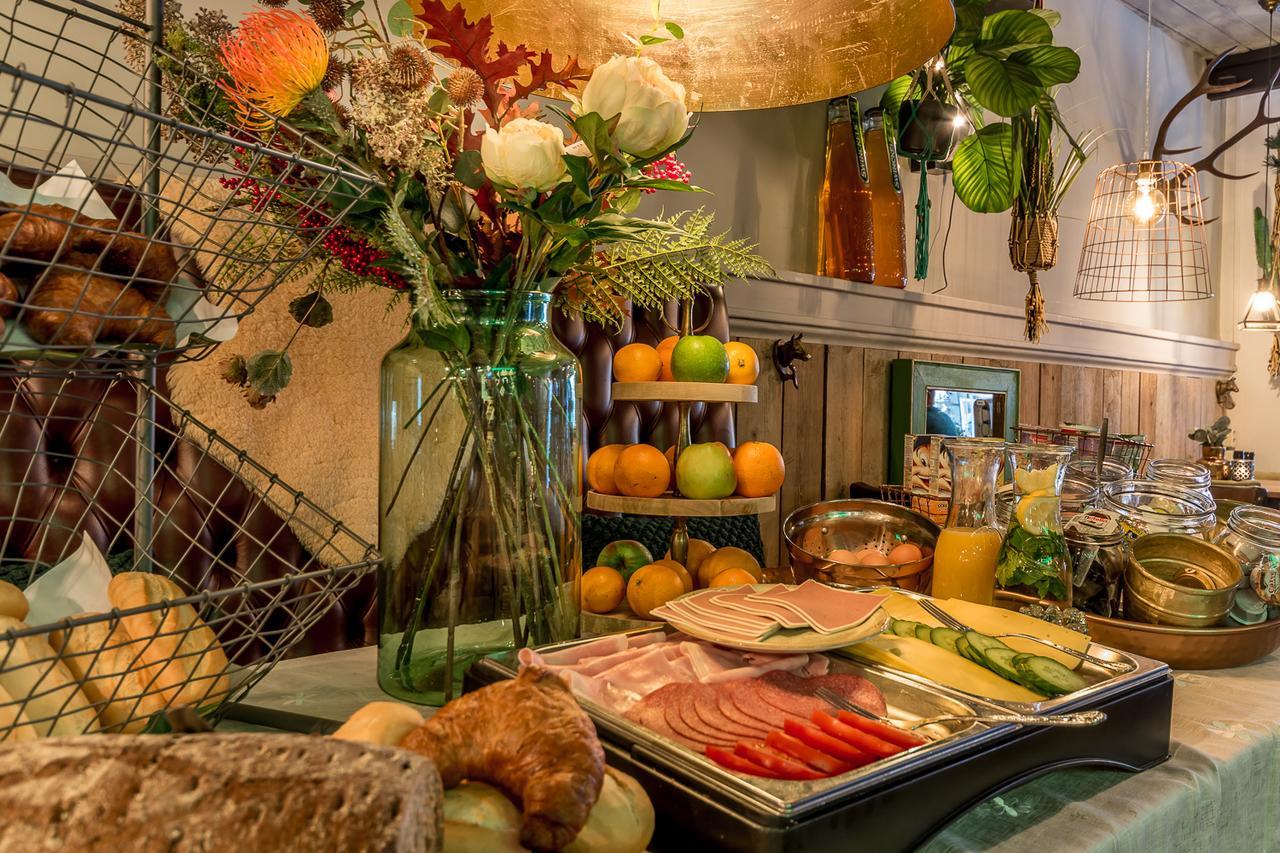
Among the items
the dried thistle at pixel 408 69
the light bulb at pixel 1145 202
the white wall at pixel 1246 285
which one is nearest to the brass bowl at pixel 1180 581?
the dried thistle at pixel 408 69

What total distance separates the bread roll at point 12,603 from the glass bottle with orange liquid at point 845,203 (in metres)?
2.10

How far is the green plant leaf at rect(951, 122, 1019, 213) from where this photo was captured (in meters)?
2.38

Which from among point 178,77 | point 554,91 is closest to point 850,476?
point 554,91

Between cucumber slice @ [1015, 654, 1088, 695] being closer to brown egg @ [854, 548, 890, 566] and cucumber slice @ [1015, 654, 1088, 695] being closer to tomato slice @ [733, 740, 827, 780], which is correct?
tomato slice @ [733, 740, 827, 780]

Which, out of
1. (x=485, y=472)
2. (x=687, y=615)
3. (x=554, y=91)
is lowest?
(x=687, y=615)

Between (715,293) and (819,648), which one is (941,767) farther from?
(715,293)

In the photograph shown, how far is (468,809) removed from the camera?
417 mm

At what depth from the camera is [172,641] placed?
580 millimetres

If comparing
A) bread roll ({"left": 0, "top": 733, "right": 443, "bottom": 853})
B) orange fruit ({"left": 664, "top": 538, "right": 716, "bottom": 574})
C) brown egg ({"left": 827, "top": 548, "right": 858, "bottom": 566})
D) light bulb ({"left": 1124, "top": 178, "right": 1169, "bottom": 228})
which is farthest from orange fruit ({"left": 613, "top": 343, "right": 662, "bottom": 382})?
A: light bulb ({"left": 1124, "top": 178, "right": 1169, "bottom": 228})

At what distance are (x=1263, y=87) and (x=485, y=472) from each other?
4865 millimetres

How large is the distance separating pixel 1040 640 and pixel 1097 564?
334 millimetres

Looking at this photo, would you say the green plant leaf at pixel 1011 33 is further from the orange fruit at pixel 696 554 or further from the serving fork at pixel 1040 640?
the serving fork at pixel 1040 640

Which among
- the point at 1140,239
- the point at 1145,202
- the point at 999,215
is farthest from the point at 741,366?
the point at 1140,239

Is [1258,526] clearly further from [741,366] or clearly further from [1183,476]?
[741,366]
